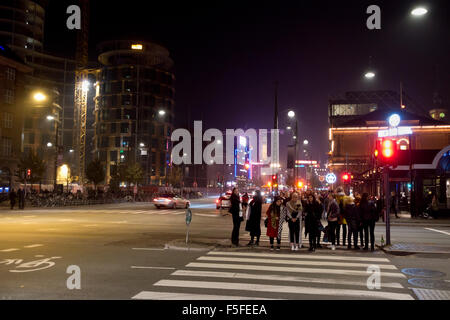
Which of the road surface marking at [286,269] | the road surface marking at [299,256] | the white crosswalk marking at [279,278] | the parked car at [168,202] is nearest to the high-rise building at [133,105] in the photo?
the parked car at [168,202]

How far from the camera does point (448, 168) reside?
29.3 metres

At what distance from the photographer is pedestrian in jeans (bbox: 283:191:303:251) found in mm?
12781

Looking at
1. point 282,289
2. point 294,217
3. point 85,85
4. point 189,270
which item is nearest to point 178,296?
point 282,289

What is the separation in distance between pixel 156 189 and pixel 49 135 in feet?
105

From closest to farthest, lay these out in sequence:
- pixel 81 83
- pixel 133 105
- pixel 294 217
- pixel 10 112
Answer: pixel 294 217 → pixel 10 112 → pixel 133 105 → pixel 81 83

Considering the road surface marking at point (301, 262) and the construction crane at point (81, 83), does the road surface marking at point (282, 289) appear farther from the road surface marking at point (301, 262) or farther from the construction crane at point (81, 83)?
the construction crane at point (81, 83)

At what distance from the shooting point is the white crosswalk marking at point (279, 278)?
7355mm

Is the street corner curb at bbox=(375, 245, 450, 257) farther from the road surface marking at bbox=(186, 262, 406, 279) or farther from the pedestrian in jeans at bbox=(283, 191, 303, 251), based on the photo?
the road surface marking at bbox=(186, 262, 406, 279)

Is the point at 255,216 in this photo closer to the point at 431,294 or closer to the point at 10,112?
the point at 431,294

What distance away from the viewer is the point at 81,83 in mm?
103875

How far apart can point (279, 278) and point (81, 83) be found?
105168 millimetres

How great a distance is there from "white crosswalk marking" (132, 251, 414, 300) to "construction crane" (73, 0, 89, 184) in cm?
9822
